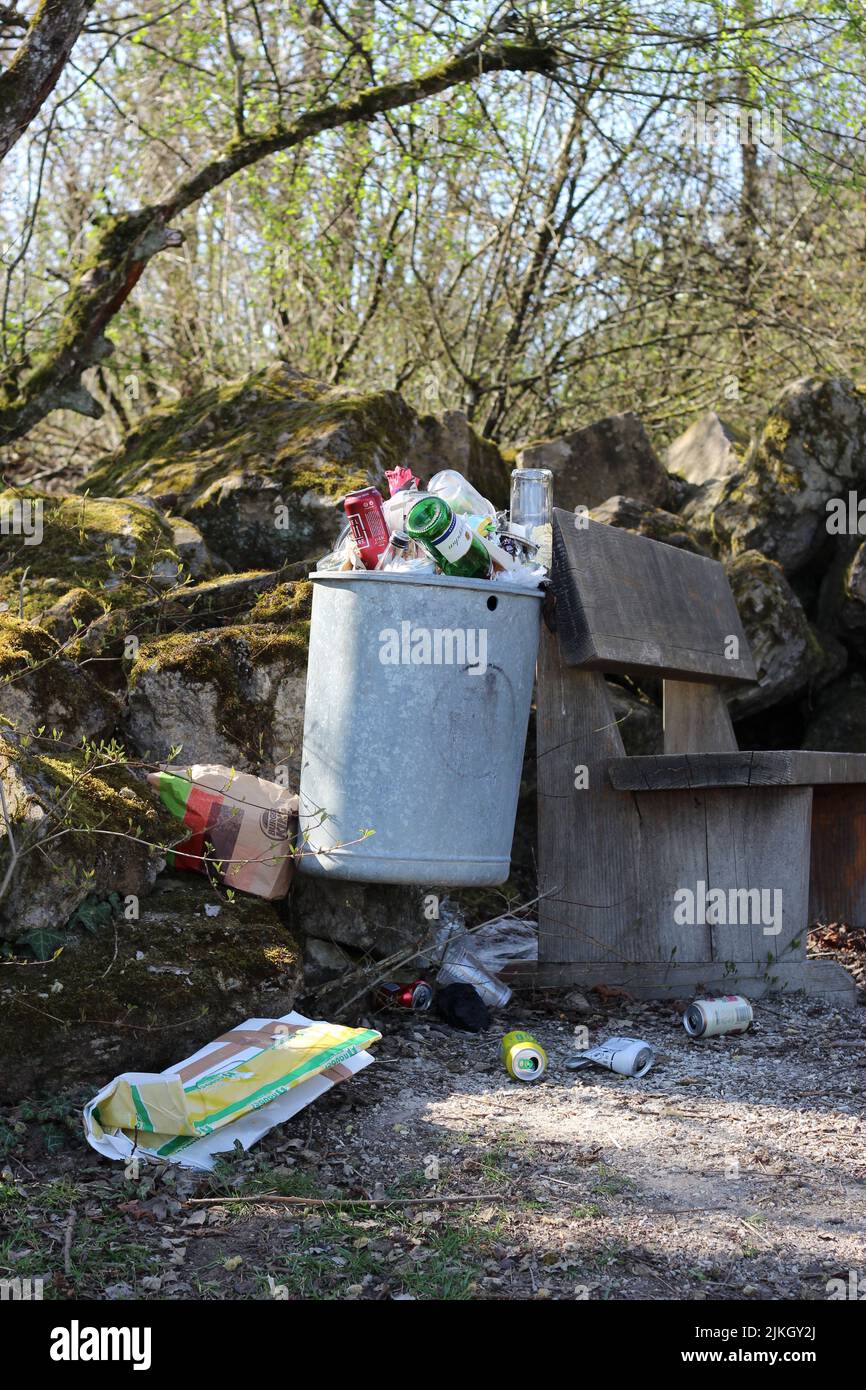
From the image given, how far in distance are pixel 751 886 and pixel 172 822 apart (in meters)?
1.86

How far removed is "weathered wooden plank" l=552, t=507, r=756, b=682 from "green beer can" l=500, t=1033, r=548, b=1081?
1.24 m

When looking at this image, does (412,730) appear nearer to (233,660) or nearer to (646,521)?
(233,660)

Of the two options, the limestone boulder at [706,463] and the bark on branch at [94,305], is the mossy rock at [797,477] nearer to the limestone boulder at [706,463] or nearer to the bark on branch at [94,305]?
the limestone boulder at [706,463]

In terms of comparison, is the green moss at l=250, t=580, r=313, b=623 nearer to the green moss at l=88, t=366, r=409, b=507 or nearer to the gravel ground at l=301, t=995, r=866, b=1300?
the green moss at l=88, t=366, r=409, b=507

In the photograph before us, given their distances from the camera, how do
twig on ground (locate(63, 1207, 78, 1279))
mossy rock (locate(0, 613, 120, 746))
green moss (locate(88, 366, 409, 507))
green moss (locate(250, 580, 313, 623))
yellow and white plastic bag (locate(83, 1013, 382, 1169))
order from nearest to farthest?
twig on ground (locate(63, 1207, 78, 1279)) → yellow and white plastic bag (locate(83, 1013, 382, 1169)) → mossy rock (locate(0, 613, 120, 746)) → green moss (locate(250, 580, 313, 623)) → green moss (locate(88, 366, 409, 507))

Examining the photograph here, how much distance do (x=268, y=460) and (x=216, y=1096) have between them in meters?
2.88

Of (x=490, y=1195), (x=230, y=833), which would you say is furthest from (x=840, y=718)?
(x=490, y=1195)

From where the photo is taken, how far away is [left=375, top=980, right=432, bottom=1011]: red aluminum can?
12.6ft

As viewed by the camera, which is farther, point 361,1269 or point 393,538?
point 393,538

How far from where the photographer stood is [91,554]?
4.52 m

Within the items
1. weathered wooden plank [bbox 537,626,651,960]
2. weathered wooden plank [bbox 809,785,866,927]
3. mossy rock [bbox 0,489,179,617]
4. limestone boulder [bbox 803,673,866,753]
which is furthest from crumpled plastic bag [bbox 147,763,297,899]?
limestone boulder [bbox 803,673,866,753]

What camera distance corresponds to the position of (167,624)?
4344mm

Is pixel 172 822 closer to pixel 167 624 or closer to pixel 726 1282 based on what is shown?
pixel 167 624

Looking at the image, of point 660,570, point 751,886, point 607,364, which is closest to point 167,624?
point 660,570
